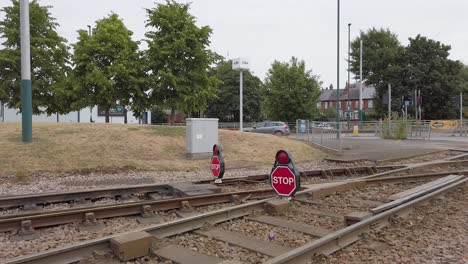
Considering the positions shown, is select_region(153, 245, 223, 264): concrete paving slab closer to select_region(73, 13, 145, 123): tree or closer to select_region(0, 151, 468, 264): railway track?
select_region(0, 151, 468, 264): railway track

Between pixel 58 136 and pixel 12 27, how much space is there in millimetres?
15718

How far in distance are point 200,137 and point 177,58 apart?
38.3 feet

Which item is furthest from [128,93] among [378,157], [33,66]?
[378,157]

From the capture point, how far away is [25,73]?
47.6 feet

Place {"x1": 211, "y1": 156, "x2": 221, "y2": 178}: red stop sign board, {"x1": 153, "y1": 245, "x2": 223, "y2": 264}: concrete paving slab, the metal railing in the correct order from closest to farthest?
{"x1": 153, "y1": 245, "x2": 223, "y2": 264}: concrete paving slab, {"x1": 211, "y1": 156, "x2": 221, "y2": 178}: red stop sign board, the metal railing

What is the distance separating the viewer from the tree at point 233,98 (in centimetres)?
6350

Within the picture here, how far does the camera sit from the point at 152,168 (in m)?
13.7

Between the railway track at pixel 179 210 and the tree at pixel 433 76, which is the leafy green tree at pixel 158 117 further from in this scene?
the railway track at pixel 179 210

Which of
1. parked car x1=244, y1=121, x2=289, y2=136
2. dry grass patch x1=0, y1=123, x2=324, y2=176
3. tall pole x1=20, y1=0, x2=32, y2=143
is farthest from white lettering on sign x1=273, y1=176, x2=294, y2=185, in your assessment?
parked car x1=244, y1=121, x2=289, y2=136

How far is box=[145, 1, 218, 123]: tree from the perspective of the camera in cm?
2614

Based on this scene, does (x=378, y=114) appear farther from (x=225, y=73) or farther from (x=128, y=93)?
(x=128, y=93)

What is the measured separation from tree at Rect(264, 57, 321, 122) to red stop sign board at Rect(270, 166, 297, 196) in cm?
4618

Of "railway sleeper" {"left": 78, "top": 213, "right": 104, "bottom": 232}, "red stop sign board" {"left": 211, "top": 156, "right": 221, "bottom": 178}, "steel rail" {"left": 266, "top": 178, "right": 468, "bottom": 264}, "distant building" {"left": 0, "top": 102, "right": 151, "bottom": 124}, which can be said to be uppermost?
"distant building" {"left": 0, "top": 102, "right": 151, "bottom": 124}

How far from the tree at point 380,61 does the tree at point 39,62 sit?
47406 millimetres
